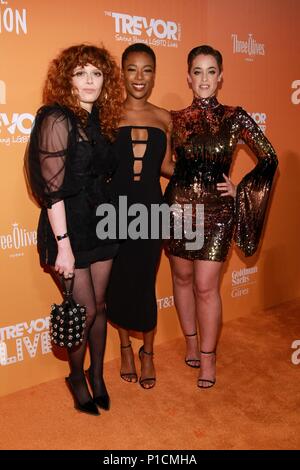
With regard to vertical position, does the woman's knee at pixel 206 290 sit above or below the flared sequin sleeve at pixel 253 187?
below

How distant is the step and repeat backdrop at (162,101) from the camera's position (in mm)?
2449

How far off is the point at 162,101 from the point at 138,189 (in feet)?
2.45

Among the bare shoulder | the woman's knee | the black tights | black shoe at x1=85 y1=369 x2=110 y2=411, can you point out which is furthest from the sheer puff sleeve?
black shoe at x1=85 y1=369 x2=110 y2=411

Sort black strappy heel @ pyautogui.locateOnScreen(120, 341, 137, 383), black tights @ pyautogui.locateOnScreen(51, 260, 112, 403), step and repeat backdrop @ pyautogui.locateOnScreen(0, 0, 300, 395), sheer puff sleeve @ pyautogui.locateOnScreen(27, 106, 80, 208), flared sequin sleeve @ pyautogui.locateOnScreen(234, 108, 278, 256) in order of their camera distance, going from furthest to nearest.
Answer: black strappy heel @ pyautogui.locateOnScreen(120, 341, 137, 383) → flared sequin sleeve @ pyautogui.locateOnScreen(234, 108, 278, 256) → step and repeat backdrop @ pyautogui.locateOnScreen(0, 0, 300, 395) → black tights @ pyautogui.locateOnScreen(51, 260, 112, 403) → sheer puff sleeve @ pyautogui.locateOnScreen(27, 106, 80, 208)

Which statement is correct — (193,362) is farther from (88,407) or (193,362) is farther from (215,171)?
(215,171)

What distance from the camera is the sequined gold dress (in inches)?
100

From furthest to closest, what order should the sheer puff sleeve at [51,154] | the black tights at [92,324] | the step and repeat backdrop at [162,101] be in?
1. the step and repeat backdrop at [162,101]
2. the black tights at [92,324]
3. the sheer puff sleeve at [51,154]

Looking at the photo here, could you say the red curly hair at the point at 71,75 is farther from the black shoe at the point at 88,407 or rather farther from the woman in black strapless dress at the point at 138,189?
the black shoe at the point at 88,407

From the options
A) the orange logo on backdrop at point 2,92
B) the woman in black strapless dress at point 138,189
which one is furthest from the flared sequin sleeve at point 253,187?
the orange logo on backdrop at point 2,92

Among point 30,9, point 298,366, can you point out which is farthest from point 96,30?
point 298,366

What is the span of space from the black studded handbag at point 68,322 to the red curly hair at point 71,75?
2.67 ft

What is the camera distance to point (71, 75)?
2.12 metres

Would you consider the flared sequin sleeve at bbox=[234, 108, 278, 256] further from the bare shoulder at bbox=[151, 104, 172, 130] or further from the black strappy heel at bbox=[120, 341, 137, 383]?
the black strappy heel at bbox=[120, 341, 137, 383]

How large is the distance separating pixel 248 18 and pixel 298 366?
7.85 ft
